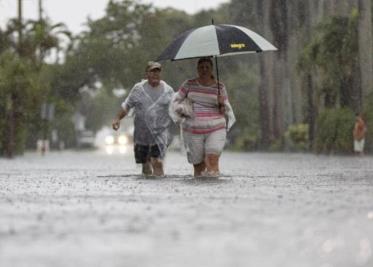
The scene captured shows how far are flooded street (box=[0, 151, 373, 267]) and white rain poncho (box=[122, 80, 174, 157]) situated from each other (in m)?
3.83

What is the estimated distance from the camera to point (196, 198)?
11.8 m

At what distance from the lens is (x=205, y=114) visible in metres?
16.3

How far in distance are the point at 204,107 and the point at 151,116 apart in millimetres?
1593

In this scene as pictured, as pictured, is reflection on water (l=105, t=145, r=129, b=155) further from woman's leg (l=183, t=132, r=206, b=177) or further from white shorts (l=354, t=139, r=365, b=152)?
woman's leg (l=183, t=132, r=206, b=177)

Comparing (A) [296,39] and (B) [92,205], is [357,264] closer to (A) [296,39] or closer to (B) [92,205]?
(B) [92,205]

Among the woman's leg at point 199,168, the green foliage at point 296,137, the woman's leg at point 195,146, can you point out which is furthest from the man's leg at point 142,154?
the green foliage at point 296,137

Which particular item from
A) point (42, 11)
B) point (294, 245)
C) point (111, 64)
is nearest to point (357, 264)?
point (294, 245)

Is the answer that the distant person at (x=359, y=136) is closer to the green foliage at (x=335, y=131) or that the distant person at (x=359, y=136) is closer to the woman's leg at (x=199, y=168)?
the green foliage at (x=335, y=131)

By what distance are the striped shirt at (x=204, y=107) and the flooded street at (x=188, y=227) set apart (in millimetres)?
2426

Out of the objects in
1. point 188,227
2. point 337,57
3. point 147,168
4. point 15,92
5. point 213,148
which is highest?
point 337,57

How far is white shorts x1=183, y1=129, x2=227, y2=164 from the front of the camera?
637 inches

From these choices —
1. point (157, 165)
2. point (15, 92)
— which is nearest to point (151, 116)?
point (157, 165)

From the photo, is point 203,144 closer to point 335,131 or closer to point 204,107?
point 204,107

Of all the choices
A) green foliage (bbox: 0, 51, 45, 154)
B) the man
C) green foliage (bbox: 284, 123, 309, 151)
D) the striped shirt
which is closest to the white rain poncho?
the man
